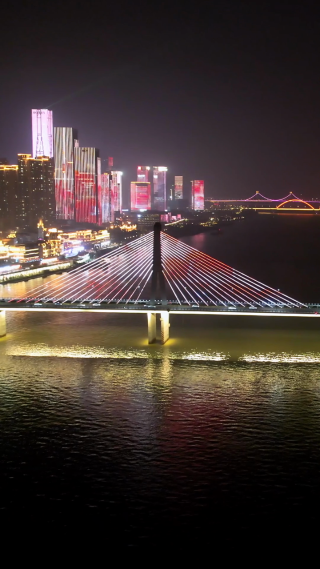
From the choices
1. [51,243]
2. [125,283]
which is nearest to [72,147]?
[51,243]

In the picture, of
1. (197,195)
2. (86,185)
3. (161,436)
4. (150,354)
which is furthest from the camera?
(197,195)

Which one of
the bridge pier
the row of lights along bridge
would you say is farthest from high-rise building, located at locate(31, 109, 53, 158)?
the bridge pier

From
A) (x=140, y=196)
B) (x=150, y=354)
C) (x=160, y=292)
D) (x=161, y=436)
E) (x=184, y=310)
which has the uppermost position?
(x=140, y=196)

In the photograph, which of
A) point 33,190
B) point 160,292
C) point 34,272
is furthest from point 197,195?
point 160,292

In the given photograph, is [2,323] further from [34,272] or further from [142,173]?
[142,173]

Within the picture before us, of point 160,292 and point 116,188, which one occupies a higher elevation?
point 116,188

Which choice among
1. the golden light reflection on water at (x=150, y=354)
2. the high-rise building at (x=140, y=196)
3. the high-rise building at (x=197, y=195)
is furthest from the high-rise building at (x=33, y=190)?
the high-rise building at (x=197, y=195)

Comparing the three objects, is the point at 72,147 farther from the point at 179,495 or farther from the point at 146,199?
the point at 179,495
